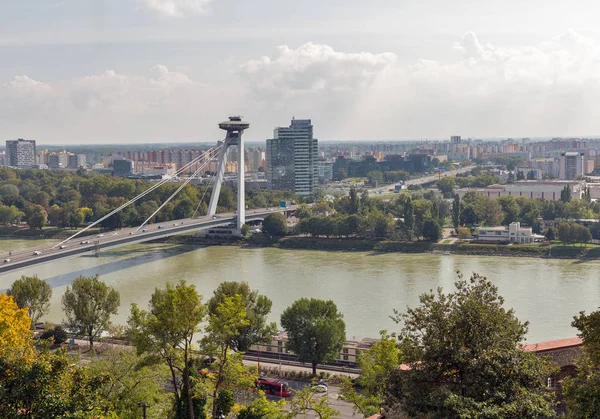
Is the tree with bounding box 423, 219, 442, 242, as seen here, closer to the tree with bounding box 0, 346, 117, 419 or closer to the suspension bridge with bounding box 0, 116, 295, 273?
the suspension bridge with bounding box 0, 116, 295, 273

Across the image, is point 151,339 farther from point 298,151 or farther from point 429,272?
point 298,151

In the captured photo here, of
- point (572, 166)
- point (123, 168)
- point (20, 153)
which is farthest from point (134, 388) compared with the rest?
point (20, 153)

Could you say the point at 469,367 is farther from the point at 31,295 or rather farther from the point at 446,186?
the point at 446,186

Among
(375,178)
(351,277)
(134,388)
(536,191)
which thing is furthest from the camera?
(375,178)

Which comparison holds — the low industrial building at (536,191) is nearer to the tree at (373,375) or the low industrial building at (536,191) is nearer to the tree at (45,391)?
the tree at (373,375)

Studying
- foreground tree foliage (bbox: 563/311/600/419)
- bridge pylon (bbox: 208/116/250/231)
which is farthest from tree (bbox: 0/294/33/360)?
bridge pylon (bbox: 208/116/250/231)

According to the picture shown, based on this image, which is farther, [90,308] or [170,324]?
[90,308]
